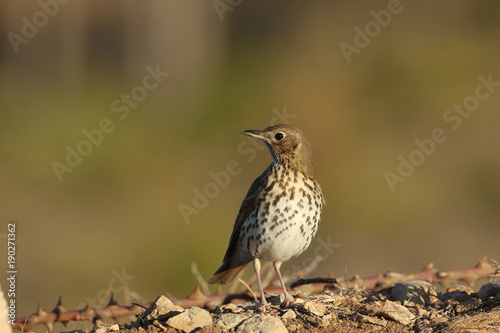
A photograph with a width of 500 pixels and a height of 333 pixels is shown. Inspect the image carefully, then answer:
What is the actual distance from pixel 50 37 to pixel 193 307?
550 inches

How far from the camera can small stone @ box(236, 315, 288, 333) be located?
4.10 meters

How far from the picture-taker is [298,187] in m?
5.67

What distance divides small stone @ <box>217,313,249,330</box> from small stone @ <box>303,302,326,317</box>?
0.37 m

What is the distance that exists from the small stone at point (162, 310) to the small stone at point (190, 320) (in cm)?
8

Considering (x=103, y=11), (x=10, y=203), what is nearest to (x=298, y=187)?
(x=10, y=203)

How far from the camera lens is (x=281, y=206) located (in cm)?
556

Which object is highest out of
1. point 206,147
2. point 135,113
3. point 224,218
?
point 135,113

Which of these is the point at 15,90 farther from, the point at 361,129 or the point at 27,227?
the point at 361,129

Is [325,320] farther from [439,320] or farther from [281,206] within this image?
[281,206]

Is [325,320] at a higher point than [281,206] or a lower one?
lower

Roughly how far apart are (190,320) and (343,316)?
0.91 meters

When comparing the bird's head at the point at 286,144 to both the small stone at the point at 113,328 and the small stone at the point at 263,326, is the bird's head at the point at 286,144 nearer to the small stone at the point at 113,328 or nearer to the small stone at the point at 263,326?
the small stone at the point at 263,326

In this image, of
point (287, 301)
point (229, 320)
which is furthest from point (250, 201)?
point (229, 320)

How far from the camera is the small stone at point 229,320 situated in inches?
165
